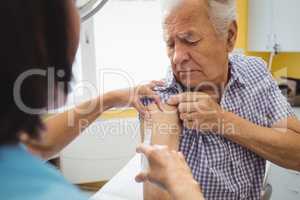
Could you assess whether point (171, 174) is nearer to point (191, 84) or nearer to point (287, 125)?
point (191, 84)

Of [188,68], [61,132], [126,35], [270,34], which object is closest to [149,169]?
[188,68]

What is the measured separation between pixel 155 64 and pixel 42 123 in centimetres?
280

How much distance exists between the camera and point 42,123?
0.54 meters

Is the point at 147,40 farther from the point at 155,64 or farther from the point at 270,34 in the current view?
the point at 270,34

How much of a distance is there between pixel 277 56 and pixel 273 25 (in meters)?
0.50

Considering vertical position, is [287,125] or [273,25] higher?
[273,25]

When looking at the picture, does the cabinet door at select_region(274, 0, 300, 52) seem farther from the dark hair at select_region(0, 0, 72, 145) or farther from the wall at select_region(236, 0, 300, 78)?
the dark hair at select_region(0, 0, 72, 145)

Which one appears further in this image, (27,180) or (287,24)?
(287,24)

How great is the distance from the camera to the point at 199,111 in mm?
1044

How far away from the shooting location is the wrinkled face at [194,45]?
1037 millimetres

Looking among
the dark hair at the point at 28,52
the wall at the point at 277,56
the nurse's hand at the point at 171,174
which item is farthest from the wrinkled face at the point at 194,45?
the wall at the point at 277,56

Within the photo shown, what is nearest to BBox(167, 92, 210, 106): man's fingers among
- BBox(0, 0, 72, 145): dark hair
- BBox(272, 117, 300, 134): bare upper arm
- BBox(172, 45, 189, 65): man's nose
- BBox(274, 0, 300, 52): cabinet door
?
BBox(172, 45, 189, 65): man's nose

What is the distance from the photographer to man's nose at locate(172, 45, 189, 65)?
1074 mm

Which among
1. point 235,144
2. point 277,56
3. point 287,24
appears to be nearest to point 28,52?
point 235,144
